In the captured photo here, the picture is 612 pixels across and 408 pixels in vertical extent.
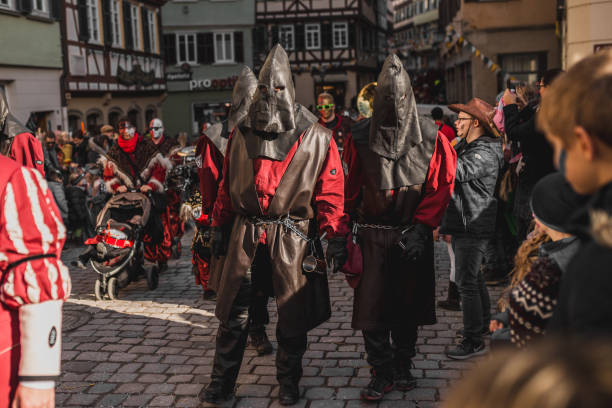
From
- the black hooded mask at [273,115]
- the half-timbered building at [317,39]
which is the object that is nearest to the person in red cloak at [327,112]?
the black hooded mask at [273,115]

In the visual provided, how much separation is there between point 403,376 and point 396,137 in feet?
5.21

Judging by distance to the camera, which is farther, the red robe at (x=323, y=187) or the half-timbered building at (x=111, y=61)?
the half-timbered building at (x=111, y=61)

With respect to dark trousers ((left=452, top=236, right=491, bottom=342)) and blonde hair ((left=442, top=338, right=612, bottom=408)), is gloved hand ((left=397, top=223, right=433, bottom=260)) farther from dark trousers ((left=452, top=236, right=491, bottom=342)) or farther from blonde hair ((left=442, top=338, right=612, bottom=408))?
blonde hair ((left=442, top=338, right=612, bottom=408))

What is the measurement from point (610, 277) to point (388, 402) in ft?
10.6

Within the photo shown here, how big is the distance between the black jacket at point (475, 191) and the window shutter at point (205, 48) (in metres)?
32.8

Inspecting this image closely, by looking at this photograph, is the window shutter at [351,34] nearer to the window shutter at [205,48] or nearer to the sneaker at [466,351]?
the window shutter at [205,48]

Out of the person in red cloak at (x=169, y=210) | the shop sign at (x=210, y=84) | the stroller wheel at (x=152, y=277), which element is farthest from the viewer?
the shop sign at (x=210, y=84)

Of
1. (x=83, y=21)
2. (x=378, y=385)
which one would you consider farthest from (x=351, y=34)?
(x=378, y=385)

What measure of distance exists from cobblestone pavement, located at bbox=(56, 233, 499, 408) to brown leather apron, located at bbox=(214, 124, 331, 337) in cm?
62

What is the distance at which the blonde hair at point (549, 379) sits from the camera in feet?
2.87

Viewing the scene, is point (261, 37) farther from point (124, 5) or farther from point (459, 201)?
point (459, 201)

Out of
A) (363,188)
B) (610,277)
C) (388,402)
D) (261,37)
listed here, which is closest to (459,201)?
(363,188)

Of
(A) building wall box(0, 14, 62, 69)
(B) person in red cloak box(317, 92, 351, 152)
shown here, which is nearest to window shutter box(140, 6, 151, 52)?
(A) building wall box(0, 14, 62, 69)

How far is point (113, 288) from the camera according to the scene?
7.34m
